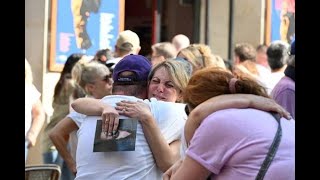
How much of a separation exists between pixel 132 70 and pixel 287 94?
130cm

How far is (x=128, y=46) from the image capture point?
19.2 ft

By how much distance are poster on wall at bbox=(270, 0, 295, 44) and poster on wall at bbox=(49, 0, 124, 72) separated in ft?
9.40

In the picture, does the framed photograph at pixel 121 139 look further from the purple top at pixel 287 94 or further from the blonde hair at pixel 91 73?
the blonde hair at pixel 91 73

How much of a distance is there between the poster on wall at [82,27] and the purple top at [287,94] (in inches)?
186

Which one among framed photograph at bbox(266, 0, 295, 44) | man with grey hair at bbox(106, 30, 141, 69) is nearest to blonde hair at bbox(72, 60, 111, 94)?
man with grey hair at bbox(106, 30, 141, 69)

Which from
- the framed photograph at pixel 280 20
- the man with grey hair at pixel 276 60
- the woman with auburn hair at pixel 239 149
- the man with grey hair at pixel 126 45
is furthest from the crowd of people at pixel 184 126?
the framed photograph at pixel 280 20

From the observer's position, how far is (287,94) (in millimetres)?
4344

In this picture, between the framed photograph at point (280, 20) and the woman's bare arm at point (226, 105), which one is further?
the framed photograph at point (280, 20)

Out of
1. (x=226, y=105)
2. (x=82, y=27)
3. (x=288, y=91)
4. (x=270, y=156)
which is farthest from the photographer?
(x=82, y=27)

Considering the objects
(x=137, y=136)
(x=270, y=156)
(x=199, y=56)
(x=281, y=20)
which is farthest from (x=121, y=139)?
(x=281, y=20)

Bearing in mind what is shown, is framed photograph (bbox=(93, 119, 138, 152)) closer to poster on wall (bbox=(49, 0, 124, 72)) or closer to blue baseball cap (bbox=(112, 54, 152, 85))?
blue baseball cap (bbox=(112, 54, 152, 85))

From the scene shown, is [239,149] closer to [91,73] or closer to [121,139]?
[121,139]

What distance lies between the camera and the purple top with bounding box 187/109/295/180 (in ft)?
8.32

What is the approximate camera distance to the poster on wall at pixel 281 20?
36.1 ft
